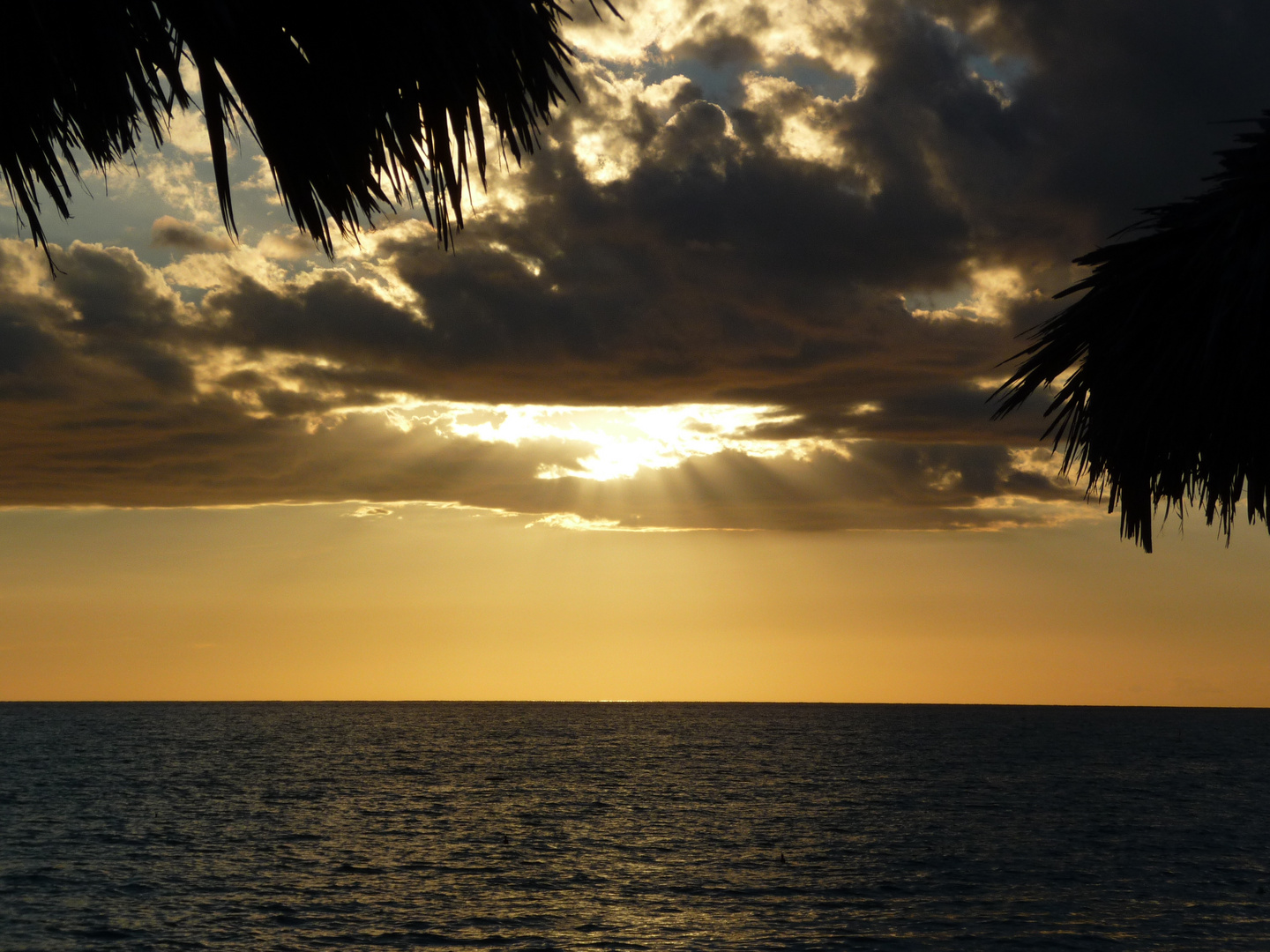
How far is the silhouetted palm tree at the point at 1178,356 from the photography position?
552 cm

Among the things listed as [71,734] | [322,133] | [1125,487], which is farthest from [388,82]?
[71,734]

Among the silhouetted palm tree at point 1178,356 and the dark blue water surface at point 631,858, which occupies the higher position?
the silhouetted palm tree at point 1178,356

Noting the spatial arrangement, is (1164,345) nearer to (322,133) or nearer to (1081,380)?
(1081,380)

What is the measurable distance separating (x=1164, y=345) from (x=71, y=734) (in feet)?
690

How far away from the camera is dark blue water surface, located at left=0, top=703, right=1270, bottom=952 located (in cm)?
3231

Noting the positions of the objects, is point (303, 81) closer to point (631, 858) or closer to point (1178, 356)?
point (1178, 356)

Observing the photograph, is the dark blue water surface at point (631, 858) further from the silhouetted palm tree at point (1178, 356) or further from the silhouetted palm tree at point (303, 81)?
the silhouetted palm tree at point (303, 81)

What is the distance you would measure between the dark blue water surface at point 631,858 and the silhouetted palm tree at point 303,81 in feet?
97.3

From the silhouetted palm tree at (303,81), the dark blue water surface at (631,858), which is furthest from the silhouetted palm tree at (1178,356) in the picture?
the dark blue water surface at (631,858)

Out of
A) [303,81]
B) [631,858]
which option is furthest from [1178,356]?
[631,858]

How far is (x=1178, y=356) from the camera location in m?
6.01

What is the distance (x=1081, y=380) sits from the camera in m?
7.12

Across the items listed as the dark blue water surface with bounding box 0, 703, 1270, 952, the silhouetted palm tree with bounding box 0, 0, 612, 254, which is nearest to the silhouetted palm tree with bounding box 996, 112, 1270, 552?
the silhouetted palm tree with bounding box 0, 0, 612, 254

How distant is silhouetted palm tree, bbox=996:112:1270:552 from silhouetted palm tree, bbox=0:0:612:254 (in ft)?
12.8
